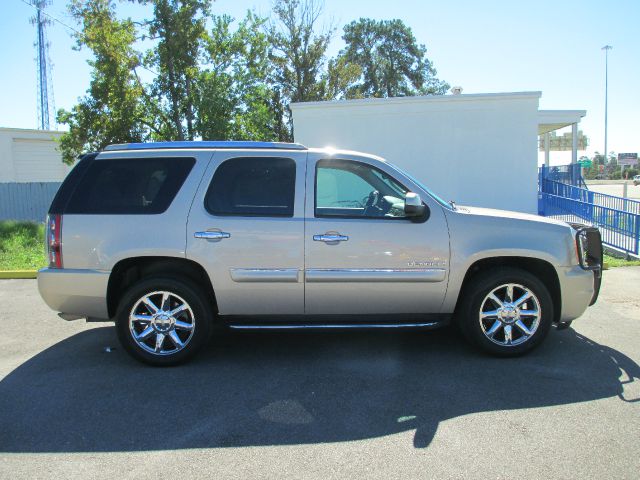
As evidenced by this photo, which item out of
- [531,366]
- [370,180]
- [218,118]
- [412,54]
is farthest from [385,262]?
[412,54]

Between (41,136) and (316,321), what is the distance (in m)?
24.6

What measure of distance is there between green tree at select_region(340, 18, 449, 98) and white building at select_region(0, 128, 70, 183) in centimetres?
2829

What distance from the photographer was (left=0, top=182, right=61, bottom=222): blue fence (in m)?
17.5

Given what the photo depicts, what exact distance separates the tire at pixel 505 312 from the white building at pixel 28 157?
23264 millimetres

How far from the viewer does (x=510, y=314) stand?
15.1ft

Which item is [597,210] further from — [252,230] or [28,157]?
[28,157]

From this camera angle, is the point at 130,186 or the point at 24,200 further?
the point at 24,200

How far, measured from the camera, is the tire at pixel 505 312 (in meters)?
4.55

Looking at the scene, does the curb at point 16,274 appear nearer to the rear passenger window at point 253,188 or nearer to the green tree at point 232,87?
the rear passenger window at point 253,188

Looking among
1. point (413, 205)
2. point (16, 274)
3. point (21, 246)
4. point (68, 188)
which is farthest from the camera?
point (21, 246)

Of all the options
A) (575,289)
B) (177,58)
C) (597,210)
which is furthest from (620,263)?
(177,58)

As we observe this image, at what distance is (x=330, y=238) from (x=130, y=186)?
189 cm

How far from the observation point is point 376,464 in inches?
117

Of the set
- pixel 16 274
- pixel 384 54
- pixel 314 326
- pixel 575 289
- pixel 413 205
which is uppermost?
pixel 384 54
